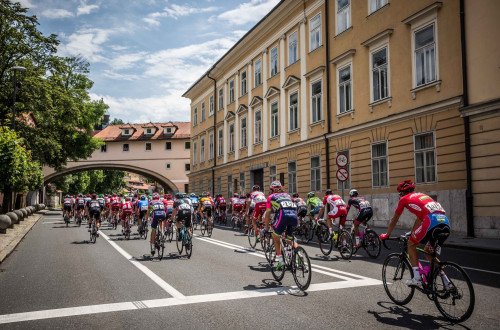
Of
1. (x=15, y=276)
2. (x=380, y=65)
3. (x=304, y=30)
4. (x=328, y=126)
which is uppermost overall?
(x=304, y=30)

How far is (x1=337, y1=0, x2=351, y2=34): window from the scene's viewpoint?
2211 cm

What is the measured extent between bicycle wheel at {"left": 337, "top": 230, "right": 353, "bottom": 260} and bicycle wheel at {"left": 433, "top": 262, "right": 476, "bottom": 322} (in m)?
5.42

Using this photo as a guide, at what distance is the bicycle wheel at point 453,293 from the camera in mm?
5234

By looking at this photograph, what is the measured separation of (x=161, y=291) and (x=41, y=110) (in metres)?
30.8

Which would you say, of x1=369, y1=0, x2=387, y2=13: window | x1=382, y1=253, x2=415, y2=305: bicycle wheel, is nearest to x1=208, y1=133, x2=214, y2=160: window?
x1=369, y1=0, x2=387, y2=13: window

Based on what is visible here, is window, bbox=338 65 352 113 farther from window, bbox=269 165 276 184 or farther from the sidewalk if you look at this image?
the sidewalk

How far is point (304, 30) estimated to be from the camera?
2611cm

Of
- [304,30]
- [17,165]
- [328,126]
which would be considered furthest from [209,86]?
[17,165]

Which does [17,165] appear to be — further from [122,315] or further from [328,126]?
[122,315]

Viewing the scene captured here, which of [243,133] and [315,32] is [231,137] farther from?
[315,32]

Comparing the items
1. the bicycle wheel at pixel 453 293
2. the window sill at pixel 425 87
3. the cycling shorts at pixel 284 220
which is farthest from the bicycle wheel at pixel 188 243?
the window sill at pixel 425 87

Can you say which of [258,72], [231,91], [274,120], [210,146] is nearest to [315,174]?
[274,120]

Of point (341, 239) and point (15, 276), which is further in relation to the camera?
point (341, 239)

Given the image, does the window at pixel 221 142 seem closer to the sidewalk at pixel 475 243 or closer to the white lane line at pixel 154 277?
the white lane line at pixel 154 277
